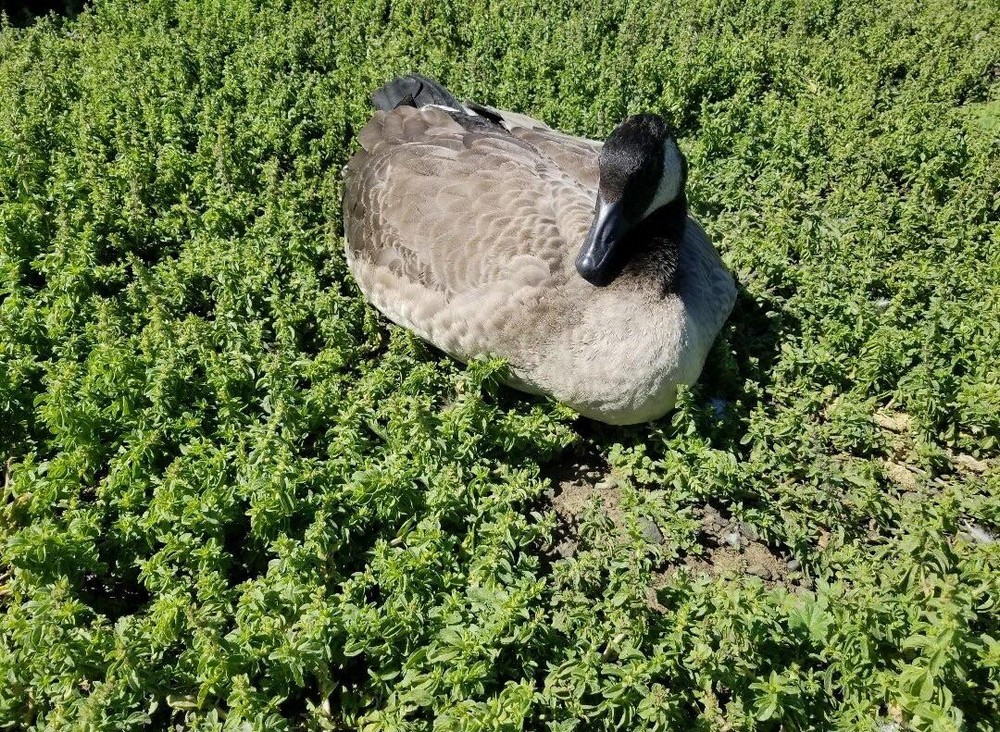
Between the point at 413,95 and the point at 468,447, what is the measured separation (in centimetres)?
324

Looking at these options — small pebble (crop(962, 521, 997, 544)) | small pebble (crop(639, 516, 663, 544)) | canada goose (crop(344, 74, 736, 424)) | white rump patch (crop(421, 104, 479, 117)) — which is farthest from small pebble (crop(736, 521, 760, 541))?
white rump patch (crop(421, 104, 479, 117))

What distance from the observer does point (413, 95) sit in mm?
5883

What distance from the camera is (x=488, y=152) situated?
500 centimetres

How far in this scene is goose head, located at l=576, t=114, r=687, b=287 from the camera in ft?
13.1

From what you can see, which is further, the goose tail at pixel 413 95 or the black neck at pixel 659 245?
the goose tail at pixel 413 95

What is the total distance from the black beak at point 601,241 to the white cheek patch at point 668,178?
10.4 inches

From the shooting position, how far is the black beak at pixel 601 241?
13.2 feet

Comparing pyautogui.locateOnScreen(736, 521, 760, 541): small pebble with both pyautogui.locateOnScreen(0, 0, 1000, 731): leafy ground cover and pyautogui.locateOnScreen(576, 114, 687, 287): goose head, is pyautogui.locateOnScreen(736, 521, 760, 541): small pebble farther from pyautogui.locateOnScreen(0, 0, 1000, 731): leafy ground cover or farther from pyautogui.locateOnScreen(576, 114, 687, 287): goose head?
pyautogui.locateOnScreen(576, 114, 687, 287): goose head

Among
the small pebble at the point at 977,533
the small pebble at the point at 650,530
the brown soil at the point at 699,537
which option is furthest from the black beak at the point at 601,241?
the small pebble at the point at 977,533

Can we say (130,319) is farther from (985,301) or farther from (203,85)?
(985,301)

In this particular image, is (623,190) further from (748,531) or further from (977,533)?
(977,533)

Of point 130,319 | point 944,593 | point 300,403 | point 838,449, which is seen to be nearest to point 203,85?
point 130,319

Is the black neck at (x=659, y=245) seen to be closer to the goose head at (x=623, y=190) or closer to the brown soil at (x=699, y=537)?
the goose head at (x=623, y=190)

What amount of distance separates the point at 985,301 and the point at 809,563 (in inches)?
89.6
